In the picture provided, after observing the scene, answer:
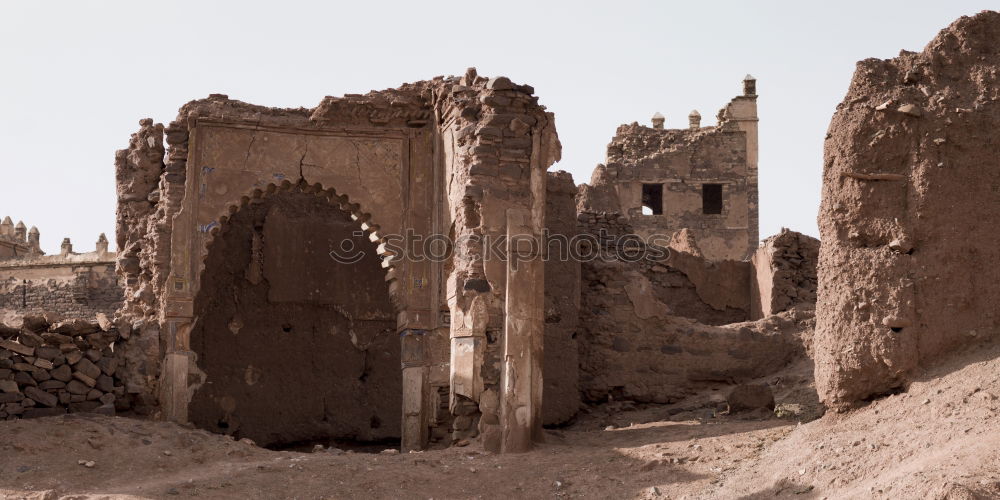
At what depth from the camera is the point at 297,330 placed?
15.5 m

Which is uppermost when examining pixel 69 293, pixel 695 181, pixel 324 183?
pixel 695 181

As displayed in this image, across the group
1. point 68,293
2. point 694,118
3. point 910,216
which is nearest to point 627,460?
point 910,216

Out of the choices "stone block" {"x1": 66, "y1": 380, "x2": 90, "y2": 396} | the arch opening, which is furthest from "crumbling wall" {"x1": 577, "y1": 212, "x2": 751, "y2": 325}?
"stone block" {"x1": 66, "y1": 380, "x2": 90, "y2": 396}

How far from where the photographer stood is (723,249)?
27672mm

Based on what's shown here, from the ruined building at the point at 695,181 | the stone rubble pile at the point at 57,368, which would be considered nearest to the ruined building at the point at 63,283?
the ruined building at the point at 695,181

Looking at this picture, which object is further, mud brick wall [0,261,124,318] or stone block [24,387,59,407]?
mud brick wall [0,261,124,318]

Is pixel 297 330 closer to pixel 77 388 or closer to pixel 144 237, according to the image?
pixel 144 237

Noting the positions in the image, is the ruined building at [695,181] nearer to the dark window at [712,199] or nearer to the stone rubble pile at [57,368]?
the dark window at [712,199]

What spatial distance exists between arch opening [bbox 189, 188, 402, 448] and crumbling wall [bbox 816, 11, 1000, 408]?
7967 millimetres

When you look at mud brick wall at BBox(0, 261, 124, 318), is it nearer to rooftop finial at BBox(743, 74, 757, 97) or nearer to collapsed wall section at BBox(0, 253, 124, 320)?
collapsed wall section at BBox(0, 253, 124, 320)

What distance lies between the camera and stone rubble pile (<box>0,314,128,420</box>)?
A: 11.4 metres

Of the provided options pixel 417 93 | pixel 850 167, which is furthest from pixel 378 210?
pixel 850 167

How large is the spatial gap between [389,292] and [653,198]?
15.3 m

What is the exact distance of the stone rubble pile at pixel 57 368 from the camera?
11.4 metres
